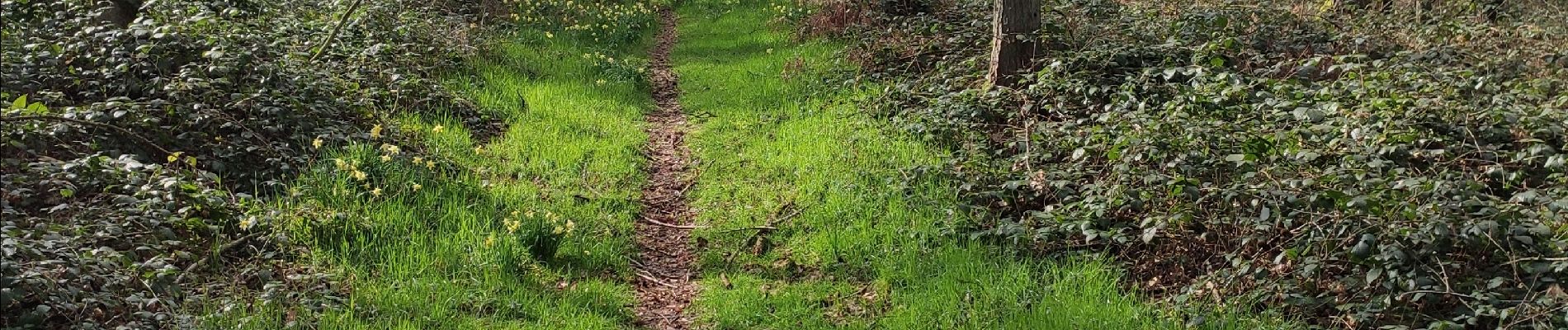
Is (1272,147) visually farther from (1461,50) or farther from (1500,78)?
(1461,50)

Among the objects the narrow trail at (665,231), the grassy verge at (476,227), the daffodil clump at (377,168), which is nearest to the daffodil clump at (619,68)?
the narrow trail at (665,231)

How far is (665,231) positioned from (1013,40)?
332 centimetres

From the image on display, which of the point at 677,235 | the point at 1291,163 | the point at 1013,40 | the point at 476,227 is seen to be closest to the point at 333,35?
the point at 476,227

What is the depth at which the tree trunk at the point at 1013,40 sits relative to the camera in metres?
7.62

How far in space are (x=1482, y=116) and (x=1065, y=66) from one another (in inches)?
106

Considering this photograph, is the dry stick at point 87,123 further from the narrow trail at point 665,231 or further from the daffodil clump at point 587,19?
the daffodil clump at point 587,19

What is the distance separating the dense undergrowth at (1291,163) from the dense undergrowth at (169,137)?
12.4 ft

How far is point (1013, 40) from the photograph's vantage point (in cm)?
762

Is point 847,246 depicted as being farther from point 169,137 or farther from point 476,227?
point 169,137

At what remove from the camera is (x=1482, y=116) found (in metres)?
5.22

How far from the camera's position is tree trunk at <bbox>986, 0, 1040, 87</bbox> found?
25.0ft

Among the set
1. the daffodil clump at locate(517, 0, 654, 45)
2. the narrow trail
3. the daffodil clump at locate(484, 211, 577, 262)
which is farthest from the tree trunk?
the daffodil clump at locate(517, 0, 654, 45)

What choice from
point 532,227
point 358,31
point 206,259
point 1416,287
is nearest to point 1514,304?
point 1416,287

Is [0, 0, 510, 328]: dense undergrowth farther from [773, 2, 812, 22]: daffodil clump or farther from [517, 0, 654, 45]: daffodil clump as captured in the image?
[773, 2, 812, 22]: daffodil clump
